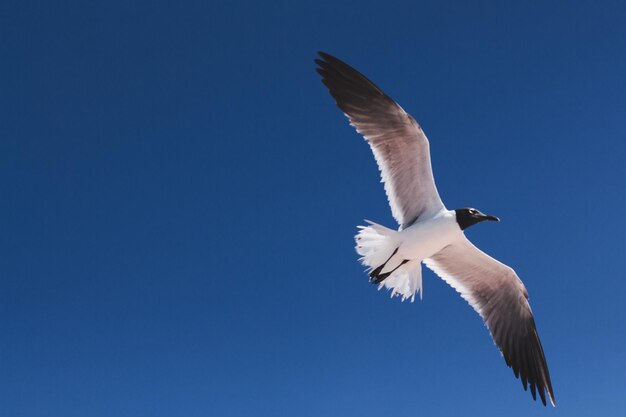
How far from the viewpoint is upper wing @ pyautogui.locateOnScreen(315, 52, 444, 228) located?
8.95 metres

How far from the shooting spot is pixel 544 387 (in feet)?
33.9

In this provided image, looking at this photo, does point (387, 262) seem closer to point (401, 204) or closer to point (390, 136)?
point (401, 204)

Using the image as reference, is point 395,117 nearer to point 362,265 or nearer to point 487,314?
point 362,265

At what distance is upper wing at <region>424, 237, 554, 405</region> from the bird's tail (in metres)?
0.74

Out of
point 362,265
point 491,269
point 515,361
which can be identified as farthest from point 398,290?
point 515,361

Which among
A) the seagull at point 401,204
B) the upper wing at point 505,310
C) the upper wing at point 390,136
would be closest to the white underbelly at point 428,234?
the seagull at point 401,204

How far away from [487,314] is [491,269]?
0.77m

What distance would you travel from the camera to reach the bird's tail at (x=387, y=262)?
30.1 ft

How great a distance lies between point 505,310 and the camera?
1048 centimetres

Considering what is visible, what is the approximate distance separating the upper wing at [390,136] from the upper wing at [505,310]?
136 centimetres

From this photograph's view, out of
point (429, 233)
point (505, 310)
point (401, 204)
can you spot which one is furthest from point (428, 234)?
point (505, 310)

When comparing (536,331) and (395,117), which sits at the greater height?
(395,117)

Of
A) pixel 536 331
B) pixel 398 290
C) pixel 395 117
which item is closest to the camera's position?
pixel 395 117

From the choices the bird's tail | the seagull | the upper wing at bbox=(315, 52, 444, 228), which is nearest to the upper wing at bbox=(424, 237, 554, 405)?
the seagull
